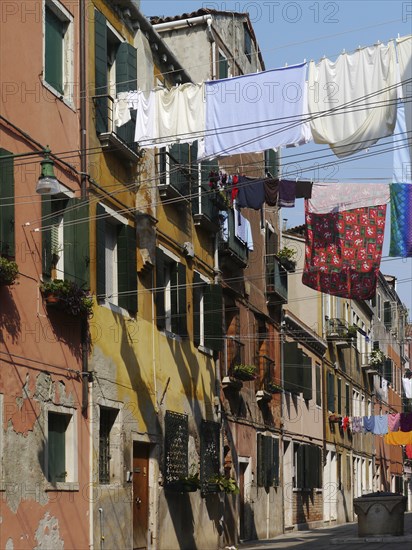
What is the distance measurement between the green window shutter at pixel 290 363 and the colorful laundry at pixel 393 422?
16168 mm

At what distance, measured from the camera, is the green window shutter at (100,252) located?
61.6ft

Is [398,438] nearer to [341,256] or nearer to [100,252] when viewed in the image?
[341,256]

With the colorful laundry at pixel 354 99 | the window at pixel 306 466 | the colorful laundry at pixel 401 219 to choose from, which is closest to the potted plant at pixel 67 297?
the colorful laundry at pixel 354 99

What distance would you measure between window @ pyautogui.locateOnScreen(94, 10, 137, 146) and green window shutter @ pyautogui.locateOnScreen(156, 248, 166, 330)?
9.06 feet

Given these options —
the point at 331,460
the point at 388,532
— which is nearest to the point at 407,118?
the point at 388,532

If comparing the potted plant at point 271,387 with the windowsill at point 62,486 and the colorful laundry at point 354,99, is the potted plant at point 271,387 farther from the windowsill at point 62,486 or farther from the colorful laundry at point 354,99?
the colorful laundry at point 354,99

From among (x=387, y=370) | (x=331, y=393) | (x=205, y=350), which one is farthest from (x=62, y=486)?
(x=387, y=370)

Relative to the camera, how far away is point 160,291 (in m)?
22.3

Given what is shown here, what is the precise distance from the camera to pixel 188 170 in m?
23.9

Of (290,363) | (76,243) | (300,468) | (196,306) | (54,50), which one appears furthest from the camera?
(300,468)

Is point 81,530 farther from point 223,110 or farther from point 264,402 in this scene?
point 264,402

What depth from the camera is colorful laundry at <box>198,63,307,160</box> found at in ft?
57.3

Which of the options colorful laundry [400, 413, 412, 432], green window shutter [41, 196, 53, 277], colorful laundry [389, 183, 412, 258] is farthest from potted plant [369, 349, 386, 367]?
green window shutter [41, 196, 53, 277]

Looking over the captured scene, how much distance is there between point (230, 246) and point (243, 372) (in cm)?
305
